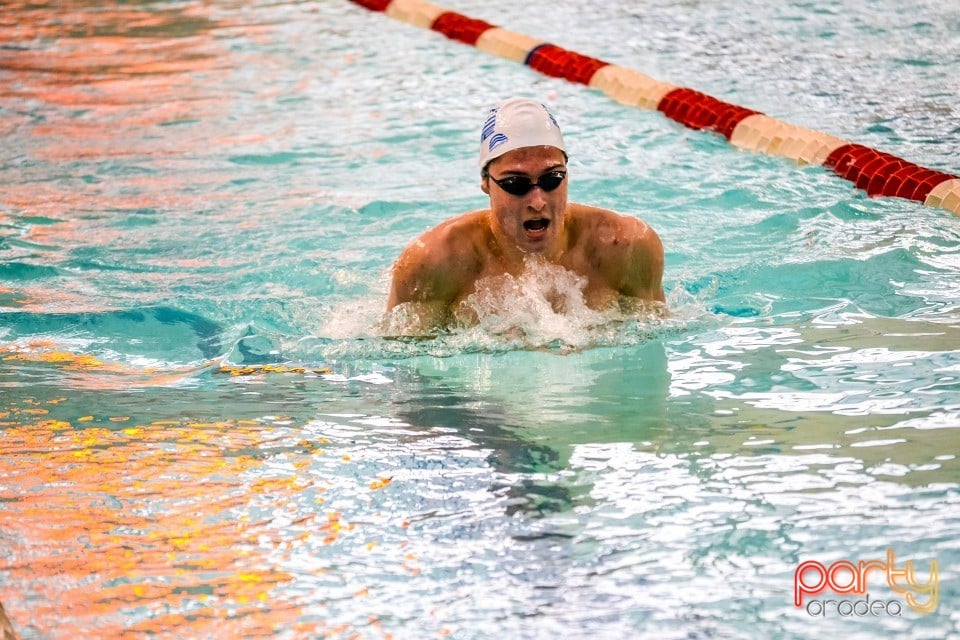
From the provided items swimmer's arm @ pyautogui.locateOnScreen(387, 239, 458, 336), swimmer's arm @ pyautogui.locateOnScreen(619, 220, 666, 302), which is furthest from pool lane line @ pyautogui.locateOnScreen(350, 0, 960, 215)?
swimmer's arm @ pyautogui.locateOnScreen(387, 239, 458, 336)

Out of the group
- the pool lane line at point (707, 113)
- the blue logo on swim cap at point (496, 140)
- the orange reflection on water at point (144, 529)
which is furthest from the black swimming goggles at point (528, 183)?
the pool lane line at point (707, 113)

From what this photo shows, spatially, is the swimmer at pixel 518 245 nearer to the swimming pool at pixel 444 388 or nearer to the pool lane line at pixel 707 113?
the swimming pool at pixel 444 388

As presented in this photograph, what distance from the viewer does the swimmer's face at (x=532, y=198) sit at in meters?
3.78

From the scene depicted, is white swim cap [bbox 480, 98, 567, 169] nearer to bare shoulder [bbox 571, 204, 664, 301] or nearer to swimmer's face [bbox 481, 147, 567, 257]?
swimmer's face [bbox 481, 147, 567, 257]

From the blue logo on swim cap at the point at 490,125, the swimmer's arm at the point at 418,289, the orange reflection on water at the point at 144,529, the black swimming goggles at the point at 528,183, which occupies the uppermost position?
the blue logo on swim cap at the point at 490,125

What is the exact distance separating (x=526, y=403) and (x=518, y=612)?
1.13 metres

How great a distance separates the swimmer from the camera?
3820mm

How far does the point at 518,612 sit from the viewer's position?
2.48 m

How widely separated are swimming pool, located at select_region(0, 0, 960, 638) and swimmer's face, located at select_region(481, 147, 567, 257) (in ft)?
1.23

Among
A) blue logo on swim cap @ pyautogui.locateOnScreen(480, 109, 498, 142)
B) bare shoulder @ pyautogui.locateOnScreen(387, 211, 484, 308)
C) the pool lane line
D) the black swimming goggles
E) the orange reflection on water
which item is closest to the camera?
the orange reflection on water

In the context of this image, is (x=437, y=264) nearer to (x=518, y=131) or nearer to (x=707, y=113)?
(x=518, y=131)

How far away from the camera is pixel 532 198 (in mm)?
3793

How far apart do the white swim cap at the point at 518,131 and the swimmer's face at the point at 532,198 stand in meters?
0.02

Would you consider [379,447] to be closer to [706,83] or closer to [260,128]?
[260,128]
